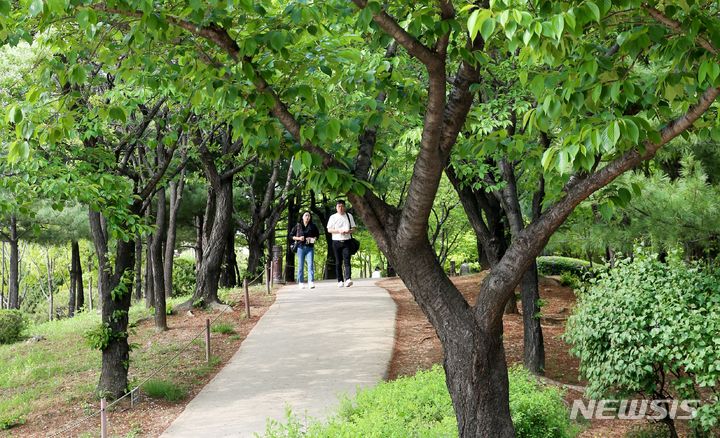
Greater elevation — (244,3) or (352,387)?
(244,3)

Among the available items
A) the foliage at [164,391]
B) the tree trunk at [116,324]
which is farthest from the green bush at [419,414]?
the tree trunk at [116,324]

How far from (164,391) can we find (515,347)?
216 inches

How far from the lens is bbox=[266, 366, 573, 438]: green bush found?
5.92 metres

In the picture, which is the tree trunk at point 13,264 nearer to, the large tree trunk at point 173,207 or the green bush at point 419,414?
the large tree trunk at point 173,207

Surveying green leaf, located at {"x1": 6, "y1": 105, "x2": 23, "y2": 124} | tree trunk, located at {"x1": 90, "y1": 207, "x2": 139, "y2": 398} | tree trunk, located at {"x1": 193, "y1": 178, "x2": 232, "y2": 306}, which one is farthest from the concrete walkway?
green leaf, located at {"x1": 6, "y1": 105, "x2": 23, "y2": 124}

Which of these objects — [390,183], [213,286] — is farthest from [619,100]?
[390,183]

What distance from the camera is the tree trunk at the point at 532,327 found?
9703 millimetres

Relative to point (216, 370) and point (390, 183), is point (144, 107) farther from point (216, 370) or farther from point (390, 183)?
point (390, 183)

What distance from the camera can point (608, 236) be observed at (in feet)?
28.3

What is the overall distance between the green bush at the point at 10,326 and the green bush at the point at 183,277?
11.1 metres

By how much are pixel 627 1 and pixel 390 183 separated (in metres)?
22.0

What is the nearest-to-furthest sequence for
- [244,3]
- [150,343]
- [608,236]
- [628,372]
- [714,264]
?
[244,3] < [628,372] < [714,264] < [608,236] < [150,343]

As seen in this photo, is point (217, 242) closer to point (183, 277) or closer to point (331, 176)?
point (331, 176)

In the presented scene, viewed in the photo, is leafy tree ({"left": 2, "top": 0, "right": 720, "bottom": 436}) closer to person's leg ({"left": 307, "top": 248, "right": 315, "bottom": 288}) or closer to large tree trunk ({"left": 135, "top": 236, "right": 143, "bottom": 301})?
person's leg ({"left": 307, "top": 248, "right": 315, "bottom": 288})
